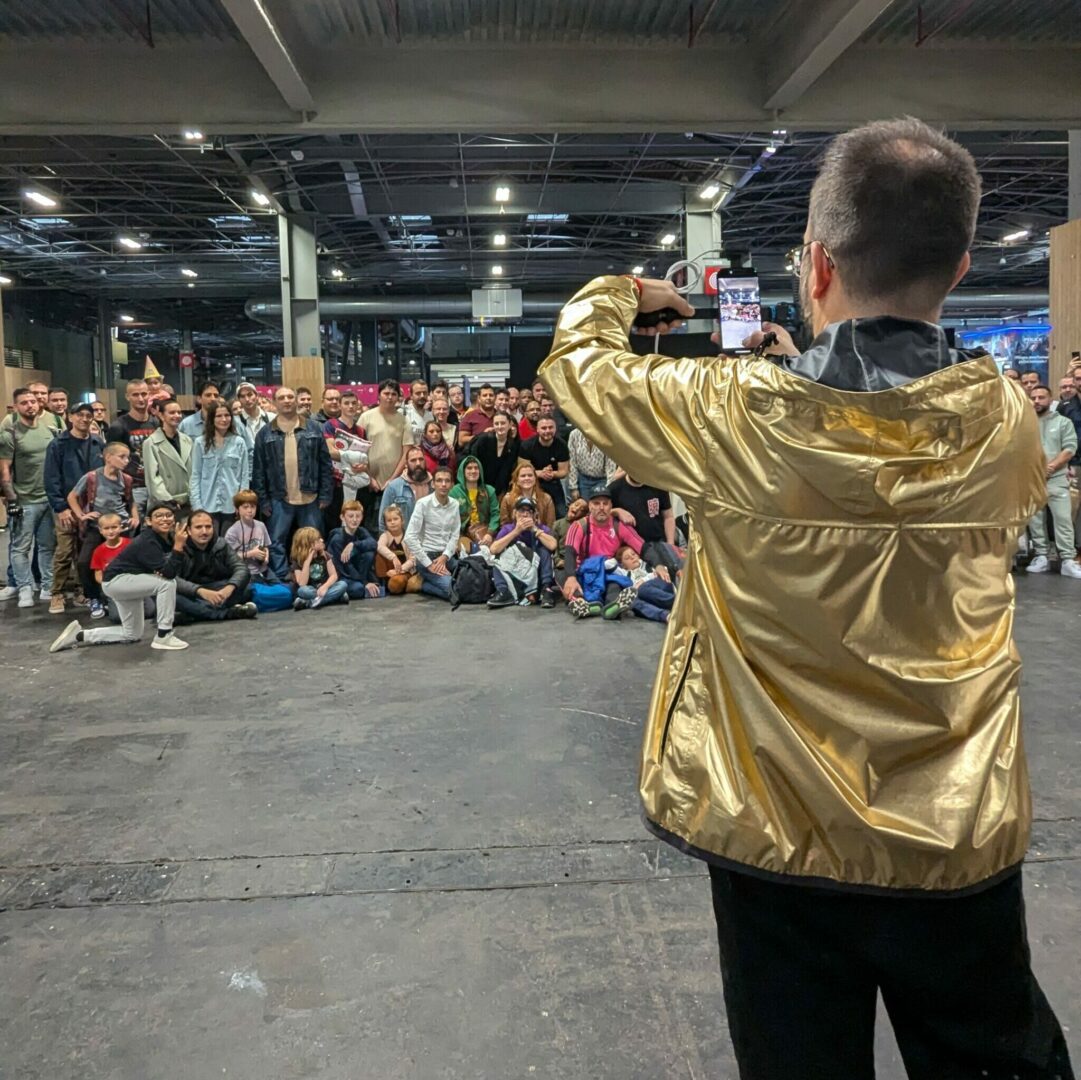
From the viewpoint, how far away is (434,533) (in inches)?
306

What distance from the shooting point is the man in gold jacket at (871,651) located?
1.03 metres

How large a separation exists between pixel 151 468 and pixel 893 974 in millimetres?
7399

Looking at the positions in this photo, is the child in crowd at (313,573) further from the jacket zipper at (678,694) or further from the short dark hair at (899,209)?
the short dark hair at (899,209)

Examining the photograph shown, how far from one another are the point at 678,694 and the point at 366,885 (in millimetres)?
1916

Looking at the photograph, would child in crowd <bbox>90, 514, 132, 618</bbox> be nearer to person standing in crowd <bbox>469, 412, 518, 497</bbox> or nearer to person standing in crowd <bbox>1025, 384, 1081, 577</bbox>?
person standing in crowd <bbox>469, 412, 518, 497</bbox>

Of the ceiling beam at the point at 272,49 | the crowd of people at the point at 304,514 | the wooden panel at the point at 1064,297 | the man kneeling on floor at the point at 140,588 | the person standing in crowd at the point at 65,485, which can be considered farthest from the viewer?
the wooden panel at the point at 1064,297

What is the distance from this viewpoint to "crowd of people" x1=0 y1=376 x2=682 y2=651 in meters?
6.82

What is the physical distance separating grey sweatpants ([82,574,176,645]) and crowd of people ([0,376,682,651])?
0.09 m

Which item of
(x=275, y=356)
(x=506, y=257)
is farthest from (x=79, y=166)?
(x=275, y=356)

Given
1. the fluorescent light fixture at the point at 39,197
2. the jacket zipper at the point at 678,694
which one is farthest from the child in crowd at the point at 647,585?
the fluorescent light fixture at the point at 39,197

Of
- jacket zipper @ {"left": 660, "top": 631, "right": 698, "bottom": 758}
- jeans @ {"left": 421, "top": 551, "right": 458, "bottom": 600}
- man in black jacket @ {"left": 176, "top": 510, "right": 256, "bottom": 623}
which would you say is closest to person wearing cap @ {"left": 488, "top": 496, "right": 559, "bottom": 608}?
jeans @ {"left": 421, "top": 551, "right": 458, "bottom": 600}

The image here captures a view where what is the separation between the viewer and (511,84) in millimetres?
6305

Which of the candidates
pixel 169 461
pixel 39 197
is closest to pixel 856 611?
pixel 169 461

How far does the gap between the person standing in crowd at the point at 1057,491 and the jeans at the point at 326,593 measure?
598cm
